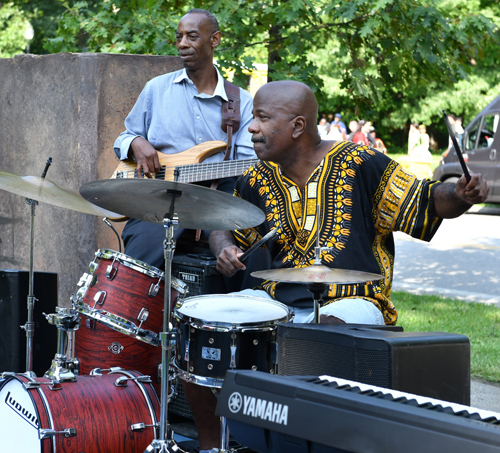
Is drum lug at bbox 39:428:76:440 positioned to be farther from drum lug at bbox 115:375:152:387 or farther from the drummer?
the drummer

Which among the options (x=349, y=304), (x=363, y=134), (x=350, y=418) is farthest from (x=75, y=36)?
(x=363, y=134)

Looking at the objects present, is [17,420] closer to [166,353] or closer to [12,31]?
[166,353]

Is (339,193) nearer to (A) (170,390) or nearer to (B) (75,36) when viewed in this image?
(A) (170,390)

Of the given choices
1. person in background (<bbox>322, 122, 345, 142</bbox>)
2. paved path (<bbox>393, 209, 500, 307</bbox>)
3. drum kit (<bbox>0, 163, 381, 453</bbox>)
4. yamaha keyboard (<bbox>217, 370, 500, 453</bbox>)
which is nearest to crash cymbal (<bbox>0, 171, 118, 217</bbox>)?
drum kit (<bbox>0, 163, 381, 453</bbox>)

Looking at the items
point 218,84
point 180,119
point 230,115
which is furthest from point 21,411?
point 218,84

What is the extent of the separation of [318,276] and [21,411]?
1.25 metres

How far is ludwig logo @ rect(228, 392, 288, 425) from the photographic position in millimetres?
Result: 1929

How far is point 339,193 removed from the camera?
11.5 ft

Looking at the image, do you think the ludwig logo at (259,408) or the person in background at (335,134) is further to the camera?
the person in background at (335,134)

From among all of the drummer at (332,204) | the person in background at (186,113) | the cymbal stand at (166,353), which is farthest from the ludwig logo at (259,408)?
the person in background at (186,113)

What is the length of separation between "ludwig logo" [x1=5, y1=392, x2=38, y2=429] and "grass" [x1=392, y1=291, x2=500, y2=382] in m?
2.93

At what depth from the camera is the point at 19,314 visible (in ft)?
13.8

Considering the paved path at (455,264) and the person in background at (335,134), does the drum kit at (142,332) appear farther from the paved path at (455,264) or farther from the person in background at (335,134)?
the person in background at (335,134)

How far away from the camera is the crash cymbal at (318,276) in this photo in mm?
2861
